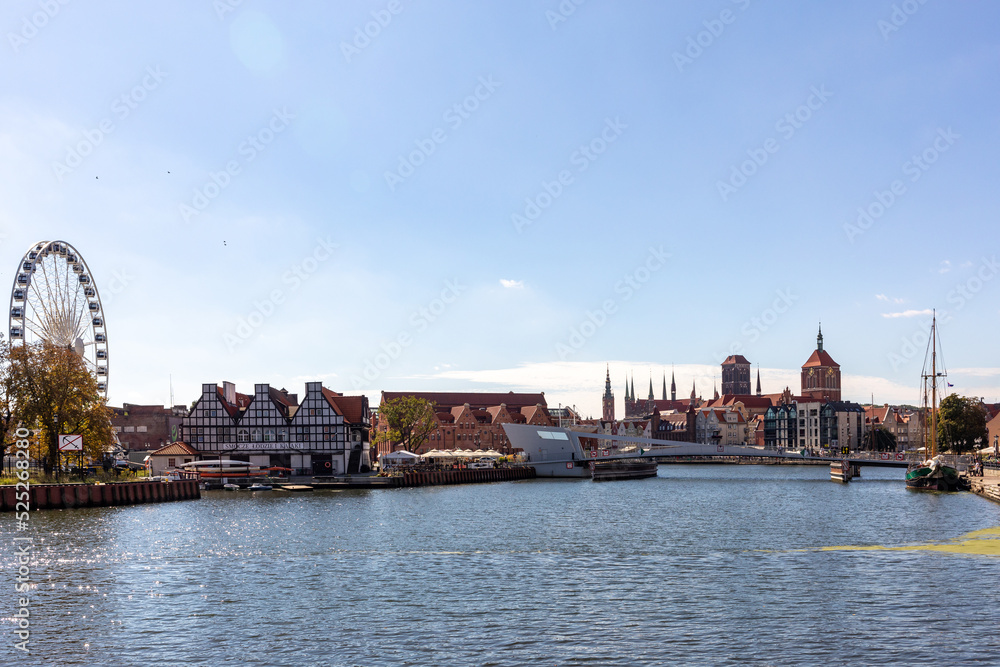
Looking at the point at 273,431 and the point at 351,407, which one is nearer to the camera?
the point at 273,431

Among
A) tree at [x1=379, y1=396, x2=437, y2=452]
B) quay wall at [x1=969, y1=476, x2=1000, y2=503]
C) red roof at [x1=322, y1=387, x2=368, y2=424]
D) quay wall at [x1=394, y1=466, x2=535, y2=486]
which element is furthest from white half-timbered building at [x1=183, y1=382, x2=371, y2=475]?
quay wall at [x1=969, y1=476, x2=1000, y2=503]

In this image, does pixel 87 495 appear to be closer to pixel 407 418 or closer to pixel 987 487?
pixel 407 418

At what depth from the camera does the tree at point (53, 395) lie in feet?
235

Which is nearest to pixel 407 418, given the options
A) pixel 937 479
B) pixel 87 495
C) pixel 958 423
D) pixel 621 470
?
pixel 621 470

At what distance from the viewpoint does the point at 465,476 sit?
11519 cm

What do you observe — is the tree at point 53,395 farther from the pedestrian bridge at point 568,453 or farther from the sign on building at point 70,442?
the pedestrian bridge at point 568,453

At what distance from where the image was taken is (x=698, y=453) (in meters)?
140

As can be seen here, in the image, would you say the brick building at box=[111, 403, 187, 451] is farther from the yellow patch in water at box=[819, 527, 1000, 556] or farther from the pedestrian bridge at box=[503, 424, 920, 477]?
the yellow patch in water at box=[819, 527, 1000, 556]

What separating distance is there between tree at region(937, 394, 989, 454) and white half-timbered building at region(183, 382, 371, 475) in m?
116

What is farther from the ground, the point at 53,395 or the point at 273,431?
the point at 53,395

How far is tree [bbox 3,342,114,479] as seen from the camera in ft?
235

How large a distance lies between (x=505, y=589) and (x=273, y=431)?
84022 mm

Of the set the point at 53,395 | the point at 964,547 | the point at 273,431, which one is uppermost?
the point at 53,395

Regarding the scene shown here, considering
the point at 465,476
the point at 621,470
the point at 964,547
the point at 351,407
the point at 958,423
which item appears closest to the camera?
the point at 964,547
